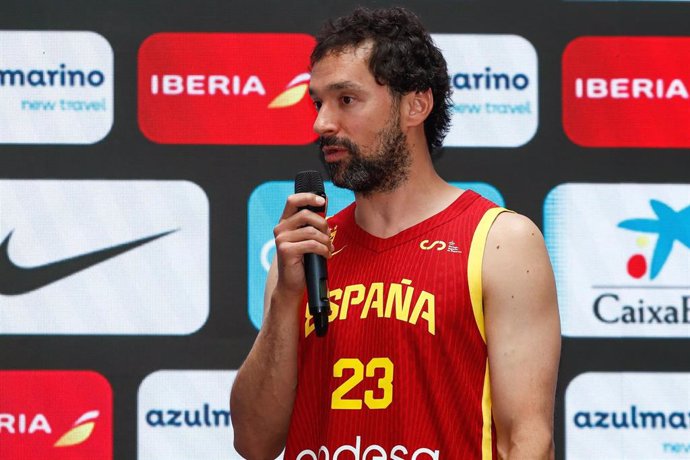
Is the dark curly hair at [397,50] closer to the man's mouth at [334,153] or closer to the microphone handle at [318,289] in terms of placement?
the man's mouth at [334,153]

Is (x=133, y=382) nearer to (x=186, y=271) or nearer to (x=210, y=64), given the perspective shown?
(x=186, y=271)

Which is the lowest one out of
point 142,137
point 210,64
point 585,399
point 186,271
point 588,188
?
point 585,399

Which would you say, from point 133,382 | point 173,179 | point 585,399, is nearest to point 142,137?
point 173,179

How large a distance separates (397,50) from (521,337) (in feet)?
1.78

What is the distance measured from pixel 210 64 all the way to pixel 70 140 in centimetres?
47

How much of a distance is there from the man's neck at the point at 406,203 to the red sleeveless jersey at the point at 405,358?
35 millimetres

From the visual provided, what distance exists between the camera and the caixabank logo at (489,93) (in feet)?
9.11

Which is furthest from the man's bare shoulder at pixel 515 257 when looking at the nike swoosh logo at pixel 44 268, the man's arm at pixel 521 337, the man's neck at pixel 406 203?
the nike swoosh logo at pixel 44 268

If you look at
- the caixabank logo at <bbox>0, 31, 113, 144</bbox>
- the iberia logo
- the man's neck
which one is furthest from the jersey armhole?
the caixabank logo at <bbox>0, 31, 113, 144</bbox>

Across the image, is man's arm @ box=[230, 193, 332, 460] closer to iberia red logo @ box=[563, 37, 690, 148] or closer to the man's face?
the man's face

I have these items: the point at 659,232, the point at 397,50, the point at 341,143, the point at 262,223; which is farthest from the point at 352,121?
the point at 659,232

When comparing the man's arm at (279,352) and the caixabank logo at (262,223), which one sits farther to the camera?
the caixabank logo at (262,223)

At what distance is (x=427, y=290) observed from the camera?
5.01 ft

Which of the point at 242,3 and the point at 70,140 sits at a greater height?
the point at 242,3
